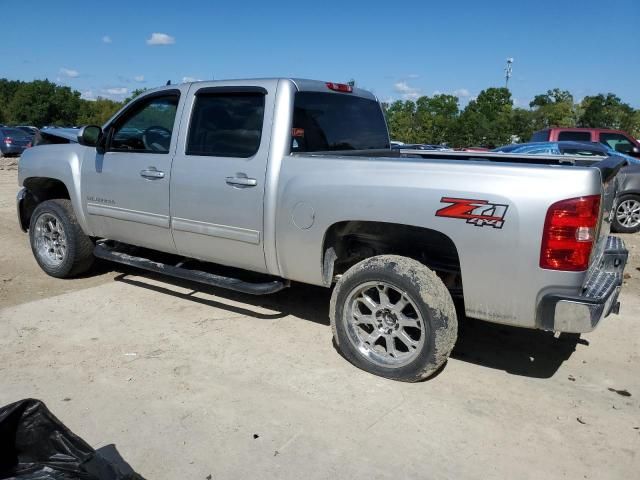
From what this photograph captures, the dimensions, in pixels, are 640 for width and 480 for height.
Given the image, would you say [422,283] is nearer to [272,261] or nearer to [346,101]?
[272,261]

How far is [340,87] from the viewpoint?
489cm

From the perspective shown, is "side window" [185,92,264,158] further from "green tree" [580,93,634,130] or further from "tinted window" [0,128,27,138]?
"green tree" [580,93,634,130]

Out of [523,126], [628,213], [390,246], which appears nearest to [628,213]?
[628,213]

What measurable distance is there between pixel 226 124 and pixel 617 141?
40.5 ft

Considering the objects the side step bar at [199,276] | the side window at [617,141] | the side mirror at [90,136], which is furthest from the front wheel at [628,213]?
the side mirror at [90,136]

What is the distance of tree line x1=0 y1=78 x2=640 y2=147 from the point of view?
35844 mm

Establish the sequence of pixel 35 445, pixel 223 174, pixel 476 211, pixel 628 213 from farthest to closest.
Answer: pixel 628 213 → pixel 223 174 → pixel 476 211 → pixel 35 445

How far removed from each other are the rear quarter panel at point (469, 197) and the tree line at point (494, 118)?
2239 centimetres

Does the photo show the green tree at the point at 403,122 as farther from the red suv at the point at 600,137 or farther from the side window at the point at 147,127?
the side window at the point at 147,127

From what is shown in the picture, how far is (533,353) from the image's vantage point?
442 centimetres

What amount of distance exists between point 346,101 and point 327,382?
8.03 ft

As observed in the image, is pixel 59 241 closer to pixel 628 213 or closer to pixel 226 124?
pixel 226 124

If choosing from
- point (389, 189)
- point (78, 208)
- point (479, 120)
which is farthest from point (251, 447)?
point (479, 120)

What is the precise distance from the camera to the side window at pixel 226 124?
438cm
